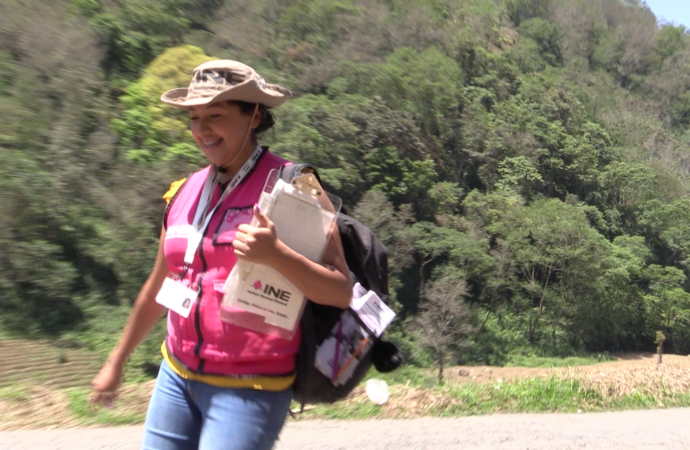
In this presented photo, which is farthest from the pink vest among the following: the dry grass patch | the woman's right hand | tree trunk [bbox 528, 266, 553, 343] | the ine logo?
→ tree trunk [bbox 528, 266, 553, 343]

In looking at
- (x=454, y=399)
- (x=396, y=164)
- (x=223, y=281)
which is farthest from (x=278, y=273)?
(x=396, y=164)

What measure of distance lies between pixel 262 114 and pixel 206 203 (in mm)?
280

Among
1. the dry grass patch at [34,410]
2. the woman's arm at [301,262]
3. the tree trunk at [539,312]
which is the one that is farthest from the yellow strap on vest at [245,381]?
the tree trunk at [539,312]

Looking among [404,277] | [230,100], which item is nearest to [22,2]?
[404,277]

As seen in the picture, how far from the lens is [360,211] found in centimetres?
1947

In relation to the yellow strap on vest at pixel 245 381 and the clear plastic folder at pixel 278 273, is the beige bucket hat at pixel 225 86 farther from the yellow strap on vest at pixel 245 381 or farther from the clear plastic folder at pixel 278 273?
the yellow strap on vest at pixel 245 381

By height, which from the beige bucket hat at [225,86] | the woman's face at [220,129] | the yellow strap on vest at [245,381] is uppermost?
the beige bucket hat at [225,86]

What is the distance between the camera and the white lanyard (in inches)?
67.6

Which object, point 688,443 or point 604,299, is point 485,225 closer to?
point 604,299

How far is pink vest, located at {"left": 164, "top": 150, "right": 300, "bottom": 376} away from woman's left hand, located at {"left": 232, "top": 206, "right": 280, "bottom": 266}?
124 millimetres

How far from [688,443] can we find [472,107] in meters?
30.7

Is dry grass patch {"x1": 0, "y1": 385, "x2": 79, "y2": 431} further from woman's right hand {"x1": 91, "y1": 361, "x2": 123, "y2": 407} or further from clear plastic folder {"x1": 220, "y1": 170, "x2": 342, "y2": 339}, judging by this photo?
clear plastic folder {"x1": 220, "y1": 170, "x2": 342, "y2": 339}

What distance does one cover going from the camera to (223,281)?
1645mm

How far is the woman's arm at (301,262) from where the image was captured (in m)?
1.51
